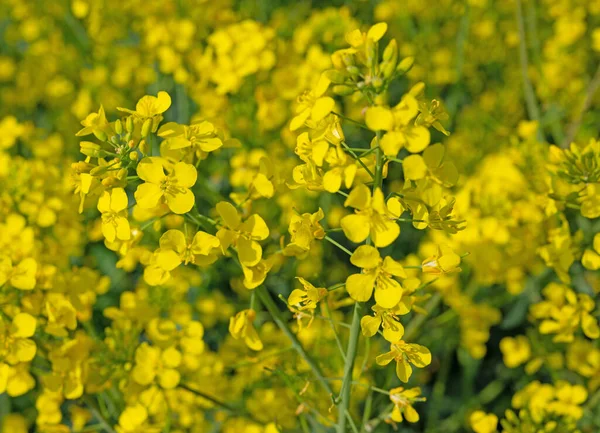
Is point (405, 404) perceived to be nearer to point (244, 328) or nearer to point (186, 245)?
point (244, 328)

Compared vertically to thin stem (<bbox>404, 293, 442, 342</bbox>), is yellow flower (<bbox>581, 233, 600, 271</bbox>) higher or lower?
higher

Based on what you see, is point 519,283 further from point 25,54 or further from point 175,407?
point 25,54

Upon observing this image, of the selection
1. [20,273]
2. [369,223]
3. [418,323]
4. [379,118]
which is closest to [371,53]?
[379,118]

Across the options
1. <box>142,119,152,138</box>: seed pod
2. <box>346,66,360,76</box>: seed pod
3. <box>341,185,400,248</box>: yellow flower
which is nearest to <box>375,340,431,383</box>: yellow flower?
<box>341,185,400,248</box>: yellow flower

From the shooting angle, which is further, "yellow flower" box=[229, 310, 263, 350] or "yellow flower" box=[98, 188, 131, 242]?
"yellow flower" box=[229, 310, 263, 350]

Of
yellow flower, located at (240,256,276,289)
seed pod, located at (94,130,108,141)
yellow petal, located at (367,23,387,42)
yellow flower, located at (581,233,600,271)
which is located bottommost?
yellow flower, located at (581,233,600,271)

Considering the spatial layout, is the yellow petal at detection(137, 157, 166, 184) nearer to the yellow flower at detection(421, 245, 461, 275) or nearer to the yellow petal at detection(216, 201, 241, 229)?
the yellow petal at detection(216, 201, 241, 229)

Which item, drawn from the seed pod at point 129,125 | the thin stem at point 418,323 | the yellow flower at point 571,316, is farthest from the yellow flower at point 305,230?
the thin stem at point 418,323
